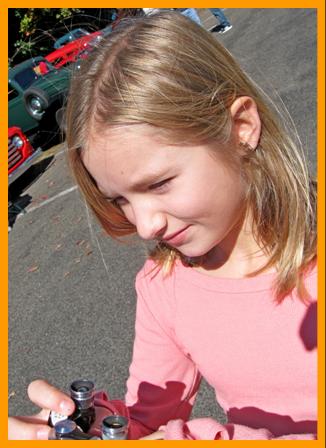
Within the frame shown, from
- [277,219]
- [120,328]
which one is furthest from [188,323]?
[120,328]

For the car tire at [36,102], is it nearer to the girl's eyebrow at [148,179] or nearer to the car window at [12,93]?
the car window at [12,93]

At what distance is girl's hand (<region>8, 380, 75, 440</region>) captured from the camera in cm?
115

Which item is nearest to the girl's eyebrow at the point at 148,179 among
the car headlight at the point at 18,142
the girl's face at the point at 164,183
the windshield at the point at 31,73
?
the girl's face at the point at 164,183

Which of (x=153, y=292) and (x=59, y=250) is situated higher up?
(x=153, y=292)

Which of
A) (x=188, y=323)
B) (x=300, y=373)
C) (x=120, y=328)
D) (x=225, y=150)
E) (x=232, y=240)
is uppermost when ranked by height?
(x=225, y=150)

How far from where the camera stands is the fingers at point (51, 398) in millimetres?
1142

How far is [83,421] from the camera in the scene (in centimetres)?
115

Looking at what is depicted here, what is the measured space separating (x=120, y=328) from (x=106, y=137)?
239cm

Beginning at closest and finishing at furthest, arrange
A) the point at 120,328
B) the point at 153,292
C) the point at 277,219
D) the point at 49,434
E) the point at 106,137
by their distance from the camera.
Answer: the point at 49,434
the point at 106,137
the point at 277,219
the point at 153,292
the point at 120,328

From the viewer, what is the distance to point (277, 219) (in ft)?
4.62

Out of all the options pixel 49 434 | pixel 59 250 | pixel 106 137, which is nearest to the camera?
pixel 49 434

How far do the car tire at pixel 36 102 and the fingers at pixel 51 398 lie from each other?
24.9 feet

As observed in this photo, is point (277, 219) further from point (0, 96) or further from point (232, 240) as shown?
point (0, 96)

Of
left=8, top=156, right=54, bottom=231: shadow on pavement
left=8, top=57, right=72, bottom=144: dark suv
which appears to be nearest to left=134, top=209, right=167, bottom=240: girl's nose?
left=8, top=156, right=54, bottom=231: shadow on pavement
